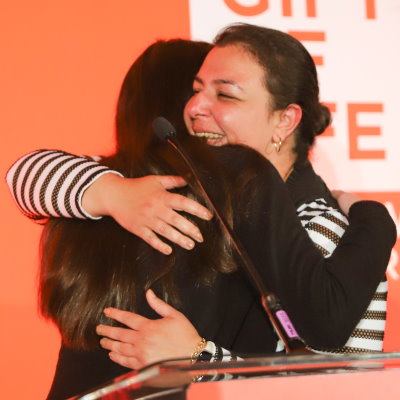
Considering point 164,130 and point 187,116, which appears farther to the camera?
point 187,116

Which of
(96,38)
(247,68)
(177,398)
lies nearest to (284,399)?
(177,398)

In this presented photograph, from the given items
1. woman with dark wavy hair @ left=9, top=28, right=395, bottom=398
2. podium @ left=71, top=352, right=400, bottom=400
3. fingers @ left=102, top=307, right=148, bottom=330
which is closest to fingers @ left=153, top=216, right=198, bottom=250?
woman with dark wavy hair @ left=9, top=28, right=395, bottom=398

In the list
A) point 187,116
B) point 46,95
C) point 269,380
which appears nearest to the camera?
point 269,380

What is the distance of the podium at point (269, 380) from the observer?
461mm

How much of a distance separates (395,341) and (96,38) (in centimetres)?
104

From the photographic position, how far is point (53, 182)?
3.33 feet

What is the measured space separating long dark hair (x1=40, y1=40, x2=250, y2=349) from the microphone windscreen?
0.04 meters

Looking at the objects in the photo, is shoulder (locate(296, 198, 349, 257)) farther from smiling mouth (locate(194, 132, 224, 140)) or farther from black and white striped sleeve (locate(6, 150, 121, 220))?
black and white striped sleeve (locate(6, 150, 121, 220))

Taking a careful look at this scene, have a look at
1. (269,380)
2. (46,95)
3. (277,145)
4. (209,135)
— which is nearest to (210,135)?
(209,135)

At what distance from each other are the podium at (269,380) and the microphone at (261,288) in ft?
0.20

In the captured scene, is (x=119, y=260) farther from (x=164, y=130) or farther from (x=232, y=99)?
(x=232, y=99)

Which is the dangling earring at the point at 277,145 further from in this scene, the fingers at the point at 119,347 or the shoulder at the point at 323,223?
the fingers at the point at 119,347

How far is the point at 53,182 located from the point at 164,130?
18 centimetres

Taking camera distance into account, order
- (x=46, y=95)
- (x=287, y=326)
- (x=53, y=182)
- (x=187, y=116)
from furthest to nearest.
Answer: (x=46, y=95) < (x=187, y=116) < (x=53, y=182) < (x=287, y=326)
